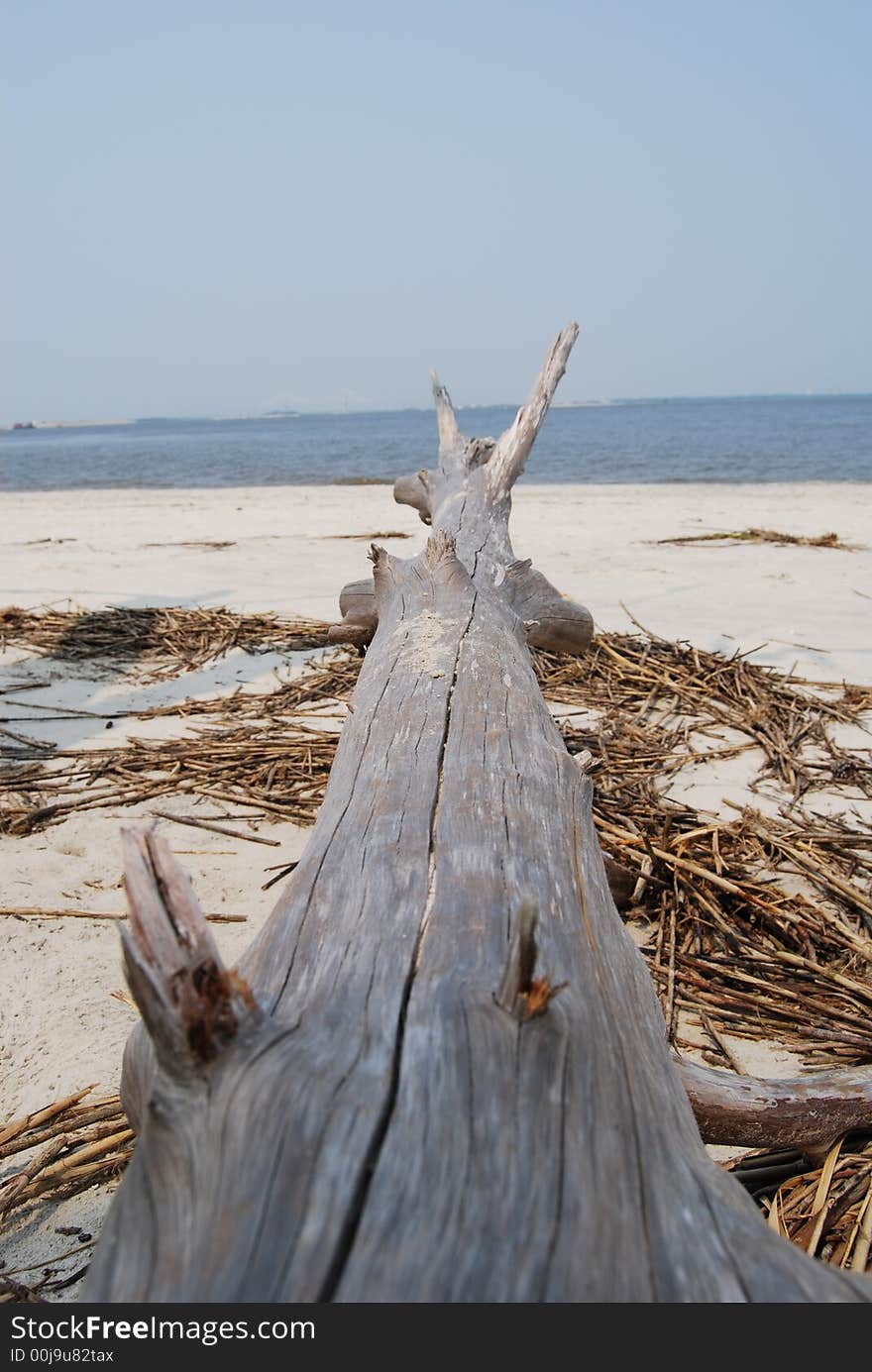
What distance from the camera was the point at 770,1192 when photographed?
1544 mm

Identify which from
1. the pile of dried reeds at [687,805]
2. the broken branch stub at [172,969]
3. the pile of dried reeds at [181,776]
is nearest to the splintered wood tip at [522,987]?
the broken branch stub at [172,969]

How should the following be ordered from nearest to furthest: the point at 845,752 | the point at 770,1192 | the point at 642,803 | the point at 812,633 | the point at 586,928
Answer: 1. the point at 586,928
2. the point at 770,1192
3. the point at 642,803
4. the point at 845,752
5. the point at 812,633

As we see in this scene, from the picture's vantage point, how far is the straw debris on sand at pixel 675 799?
205cm

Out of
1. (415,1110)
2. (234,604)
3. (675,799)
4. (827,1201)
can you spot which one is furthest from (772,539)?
(415,1110)

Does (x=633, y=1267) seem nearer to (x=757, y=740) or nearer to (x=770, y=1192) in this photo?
(x=770, y=1192)

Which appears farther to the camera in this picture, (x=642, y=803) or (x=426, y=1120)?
(x=642, y=803)

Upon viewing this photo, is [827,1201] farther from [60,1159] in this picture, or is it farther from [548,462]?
[548,462]

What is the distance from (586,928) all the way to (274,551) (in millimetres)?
7906

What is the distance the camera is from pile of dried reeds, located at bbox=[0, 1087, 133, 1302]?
1456 mm

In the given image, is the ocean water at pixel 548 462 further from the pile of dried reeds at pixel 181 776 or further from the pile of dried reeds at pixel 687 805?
the pile of dried reeds at pixel 181 776

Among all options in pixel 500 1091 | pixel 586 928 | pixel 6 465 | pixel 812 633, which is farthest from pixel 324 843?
pixel 6 465

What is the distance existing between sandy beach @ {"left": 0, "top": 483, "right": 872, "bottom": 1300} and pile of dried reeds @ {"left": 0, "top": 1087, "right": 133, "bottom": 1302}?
0.03 meters
